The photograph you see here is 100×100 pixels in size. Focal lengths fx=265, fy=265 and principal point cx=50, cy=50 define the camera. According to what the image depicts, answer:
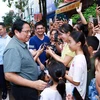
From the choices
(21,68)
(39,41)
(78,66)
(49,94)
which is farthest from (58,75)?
(39,41)

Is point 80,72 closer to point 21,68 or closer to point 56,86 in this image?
point 56,86

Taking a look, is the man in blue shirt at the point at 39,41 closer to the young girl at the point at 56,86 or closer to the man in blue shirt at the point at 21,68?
the man in blue shirt at the point at 21,68

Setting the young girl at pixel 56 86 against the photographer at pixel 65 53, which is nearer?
the young girl at pixel 56 86

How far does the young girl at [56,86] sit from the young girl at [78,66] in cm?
14

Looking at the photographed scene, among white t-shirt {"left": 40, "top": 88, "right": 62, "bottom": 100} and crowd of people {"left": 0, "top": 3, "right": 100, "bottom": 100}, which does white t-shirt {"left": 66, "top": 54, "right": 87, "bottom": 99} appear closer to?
crowd of people {"left": 0, "top": 3, "right": 100, "bottom": 100}

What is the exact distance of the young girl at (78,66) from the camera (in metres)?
3.19

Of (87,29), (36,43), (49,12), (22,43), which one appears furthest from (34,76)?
(49,12)

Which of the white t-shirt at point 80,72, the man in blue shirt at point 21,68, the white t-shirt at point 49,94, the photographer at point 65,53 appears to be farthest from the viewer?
the photographer at point 65,53

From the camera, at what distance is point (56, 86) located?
2846 mm

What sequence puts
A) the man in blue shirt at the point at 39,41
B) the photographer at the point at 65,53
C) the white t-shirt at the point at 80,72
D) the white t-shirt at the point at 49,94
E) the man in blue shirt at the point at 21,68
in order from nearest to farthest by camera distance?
the white t-shirt at the point at 49,94, the man in blue shirt at the point at 21,68, the white t-shirt at the point at 80,72, the photographer at the point at 65,53, the man in blue shirt at the point at 39,41

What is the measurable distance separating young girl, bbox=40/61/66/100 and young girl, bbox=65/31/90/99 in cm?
14

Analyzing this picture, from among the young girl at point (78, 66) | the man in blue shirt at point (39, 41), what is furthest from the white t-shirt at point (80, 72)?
the man in blue shirt at point (39, 41)

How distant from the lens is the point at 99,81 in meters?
2.29

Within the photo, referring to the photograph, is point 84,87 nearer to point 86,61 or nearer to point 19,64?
point 86,61
